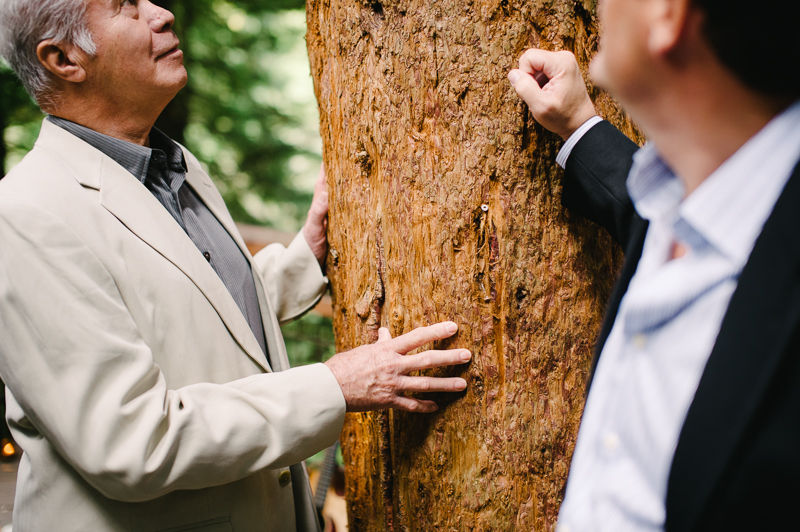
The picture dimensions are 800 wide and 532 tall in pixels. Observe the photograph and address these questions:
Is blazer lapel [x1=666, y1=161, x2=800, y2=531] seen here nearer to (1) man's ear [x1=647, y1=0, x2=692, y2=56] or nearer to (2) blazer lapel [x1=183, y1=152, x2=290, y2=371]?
(1) man's ear [x1=647, y1=0, x2=692, y2=56]

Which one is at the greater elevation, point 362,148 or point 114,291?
point 362,148

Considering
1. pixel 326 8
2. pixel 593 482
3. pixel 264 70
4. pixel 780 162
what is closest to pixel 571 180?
pixel 780 162

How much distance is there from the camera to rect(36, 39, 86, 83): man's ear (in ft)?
4.81

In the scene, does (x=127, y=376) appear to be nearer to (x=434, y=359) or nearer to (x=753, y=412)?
(x=434, y=359)

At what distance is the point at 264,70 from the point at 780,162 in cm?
569

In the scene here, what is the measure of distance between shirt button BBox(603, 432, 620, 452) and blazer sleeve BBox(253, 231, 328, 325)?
139 cm

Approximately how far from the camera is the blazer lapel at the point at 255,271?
171 centimetres

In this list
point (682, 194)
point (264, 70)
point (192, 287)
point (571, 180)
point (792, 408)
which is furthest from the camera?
point (264, 70)

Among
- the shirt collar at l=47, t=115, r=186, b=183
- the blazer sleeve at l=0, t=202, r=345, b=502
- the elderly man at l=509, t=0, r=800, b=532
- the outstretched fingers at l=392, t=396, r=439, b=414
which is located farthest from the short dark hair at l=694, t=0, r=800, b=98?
the shirt collar at l=47, t=115, r=186, b=183

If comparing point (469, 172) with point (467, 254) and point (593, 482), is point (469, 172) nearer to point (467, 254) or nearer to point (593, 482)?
point (467, 254)

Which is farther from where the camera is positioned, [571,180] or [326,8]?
[326,8]

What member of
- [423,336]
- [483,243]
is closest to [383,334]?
[423,336]

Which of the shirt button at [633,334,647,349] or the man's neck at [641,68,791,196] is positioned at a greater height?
the man's neck at [641,68,791,196]

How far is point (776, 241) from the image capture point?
1.92 ft
